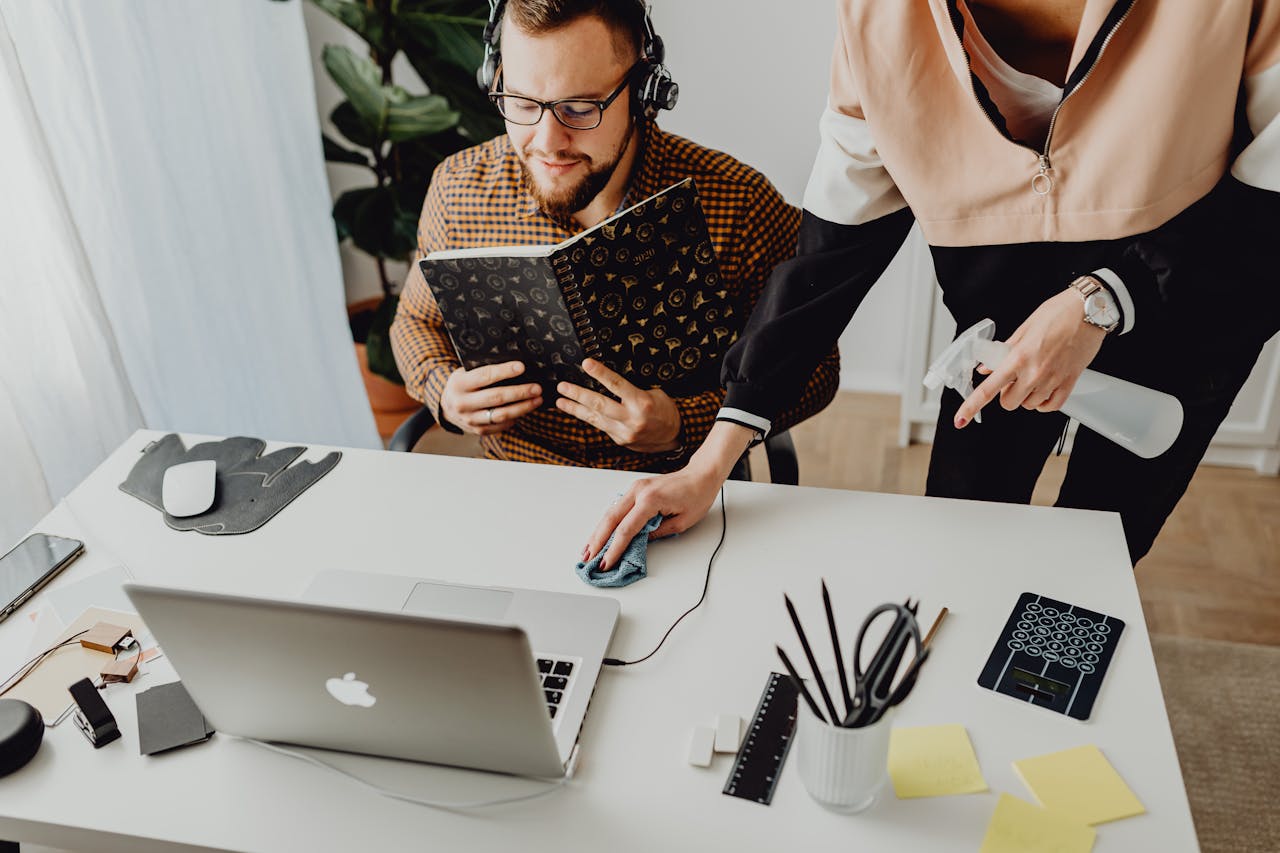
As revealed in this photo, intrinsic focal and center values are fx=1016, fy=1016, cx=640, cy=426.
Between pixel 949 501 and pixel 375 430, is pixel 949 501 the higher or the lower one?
the higher one

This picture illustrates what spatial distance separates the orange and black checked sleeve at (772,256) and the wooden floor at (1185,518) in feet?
3.08

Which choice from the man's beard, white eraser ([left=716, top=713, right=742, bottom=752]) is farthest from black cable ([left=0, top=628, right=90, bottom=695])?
the man's beard

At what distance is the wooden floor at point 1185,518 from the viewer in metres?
1.99

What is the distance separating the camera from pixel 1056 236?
110 cm

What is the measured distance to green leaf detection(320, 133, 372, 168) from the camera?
234cm

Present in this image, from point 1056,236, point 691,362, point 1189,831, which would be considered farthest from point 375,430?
point 1189,831

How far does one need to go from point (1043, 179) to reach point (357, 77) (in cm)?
149

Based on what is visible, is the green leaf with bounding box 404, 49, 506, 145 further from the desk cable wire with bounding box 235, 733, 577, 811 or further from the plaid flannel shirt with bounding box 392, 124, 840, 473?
the desk cable wire with bounding box 235, 733, 577, 811

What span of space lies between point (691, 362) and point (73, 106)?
106 cm

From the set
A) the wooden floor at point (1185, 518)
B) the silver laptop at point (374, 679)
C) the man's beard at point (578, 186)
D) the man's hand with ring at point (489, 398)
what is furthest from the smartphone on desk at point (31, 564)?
the wooden floor at point (1185, 518)

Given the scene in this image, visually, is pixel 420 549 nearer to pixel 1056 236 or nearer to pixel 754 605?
pixel 754 605

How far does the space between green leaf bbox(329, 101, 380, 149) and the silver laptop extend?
5.02ft

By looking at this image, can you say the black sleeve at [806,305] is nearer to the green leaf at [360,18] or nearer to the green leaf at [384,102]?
Result: the green leaf at [384,102]

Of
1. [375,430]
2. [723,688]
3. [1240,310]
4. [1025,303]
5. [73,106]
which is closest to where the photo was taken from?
[723,688]
